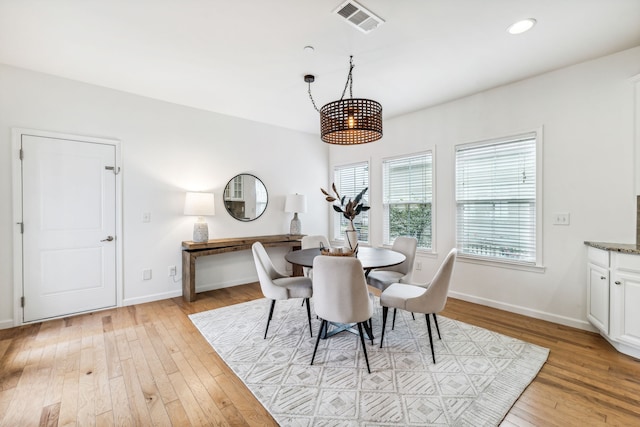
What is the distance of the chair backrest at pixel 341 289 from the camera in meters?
2.00

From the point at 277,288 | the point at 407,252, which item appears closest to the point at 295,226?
the point at 407,252

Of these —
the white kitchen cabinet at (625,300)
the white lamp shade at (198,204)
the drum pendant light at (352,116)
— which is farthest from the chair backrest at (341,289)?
the white lamp shade at (198,204)

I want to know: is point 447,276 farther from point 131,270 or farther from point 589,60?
point 131,270

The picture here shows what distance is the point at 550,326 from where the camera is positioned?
294 centimetres

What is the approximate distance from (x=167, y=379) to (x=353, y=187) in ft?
13.1

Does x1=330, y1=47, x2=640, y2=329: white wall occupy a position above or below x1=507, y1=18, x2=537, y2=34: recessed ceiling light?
below

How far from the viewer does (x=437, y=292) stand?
2.25 m

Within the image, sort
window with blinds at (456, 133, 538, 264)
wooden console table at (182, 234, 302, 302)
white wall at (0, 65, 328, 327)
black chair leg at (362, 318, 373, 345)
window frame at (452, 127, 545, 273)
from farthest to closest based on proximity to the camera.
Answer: wooden console table at (182, 234, 302, 302) → window with blinds at (456, 133, 538, 264) → window frame at (452, 127, 545, 273) → white wall at (0, 65, 328, 327) → black chair leg at (362, 318, 373, 345)

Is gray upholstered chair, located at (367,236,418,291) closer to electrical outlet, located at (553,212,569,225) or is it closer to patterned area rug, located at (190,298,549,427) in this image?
patterned area rug, located at (190,298,549,427)

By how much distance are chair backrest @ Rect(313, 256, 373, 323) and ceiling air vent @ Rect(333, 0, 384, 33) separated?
177 centimetres

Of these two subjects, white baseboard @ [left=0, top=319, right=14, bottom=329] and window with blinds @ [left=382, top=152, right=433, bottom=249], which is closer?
white baseboard @ [left=0, top=319, right=14, bottom=329]

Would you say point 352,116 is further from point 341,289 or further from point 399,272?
point 399,272

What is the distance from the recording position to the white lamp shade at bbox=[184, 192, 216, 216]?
3826 millimetres

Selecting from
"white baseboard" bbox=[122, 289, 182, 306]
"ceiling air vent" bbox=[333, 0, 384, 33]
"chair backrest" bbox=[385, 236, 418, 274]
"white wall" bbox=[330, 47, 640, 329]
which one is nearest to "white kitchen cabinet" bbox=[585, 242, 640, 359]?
"white wall" bbox=[330, 47, 640, 329]
